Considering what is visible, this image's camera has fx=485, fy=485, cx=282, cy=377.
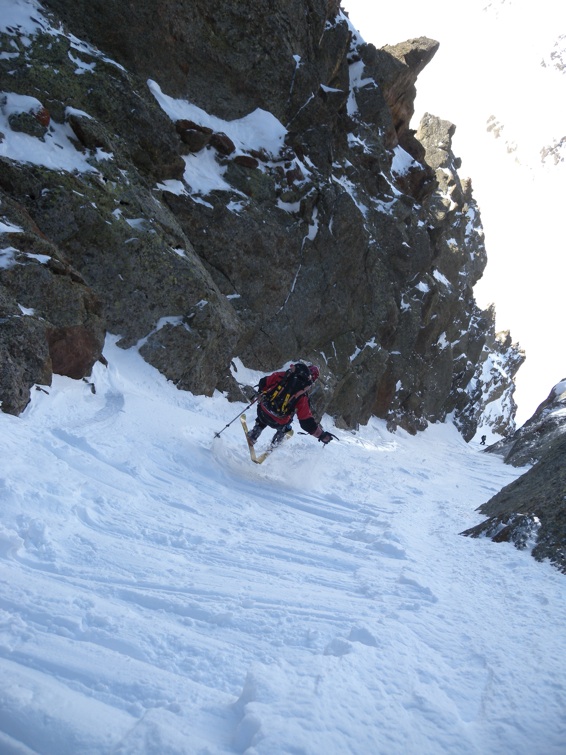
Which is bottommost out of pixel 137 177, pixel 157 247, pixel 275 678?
pixel 275 678

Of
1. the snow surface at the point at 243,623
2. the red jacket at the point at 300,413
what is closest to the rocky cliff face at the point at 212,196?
the snow surface at the point at 243,623

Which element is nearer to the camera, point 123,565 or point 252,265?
point 123,565

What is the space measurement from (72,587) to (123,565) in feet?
1.75

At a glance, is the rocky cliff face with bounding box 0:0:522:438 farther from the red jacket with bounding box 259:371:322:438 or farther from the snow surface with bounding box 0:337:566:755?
the red jacket with bounding box 259:371:322:438

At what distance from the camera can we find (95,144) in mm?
12508

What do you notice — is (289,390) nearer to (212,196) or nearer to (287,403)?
(287,403)

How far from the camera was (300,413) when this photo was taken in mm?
8945

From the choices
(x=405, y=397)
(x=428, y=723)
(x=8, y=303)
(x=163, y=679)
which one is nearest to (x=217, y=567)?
(x=163, y=679)

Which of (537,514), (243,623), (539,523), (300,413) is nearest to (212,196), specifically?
(300,413)

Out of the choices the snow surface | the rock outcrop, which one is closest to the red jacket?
the snow surface

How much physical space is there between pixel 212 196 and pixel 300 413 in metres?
10.8

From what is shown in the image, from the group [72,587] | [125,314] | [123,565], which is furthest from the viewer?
[125,314]

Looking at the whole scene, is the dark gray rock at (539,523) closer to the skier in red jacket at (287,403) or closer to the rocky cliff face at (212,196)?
the skier in red jacket at (287,403)

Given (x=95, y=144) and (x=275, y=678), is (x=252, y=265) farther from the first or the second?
(x=275, y=678)
